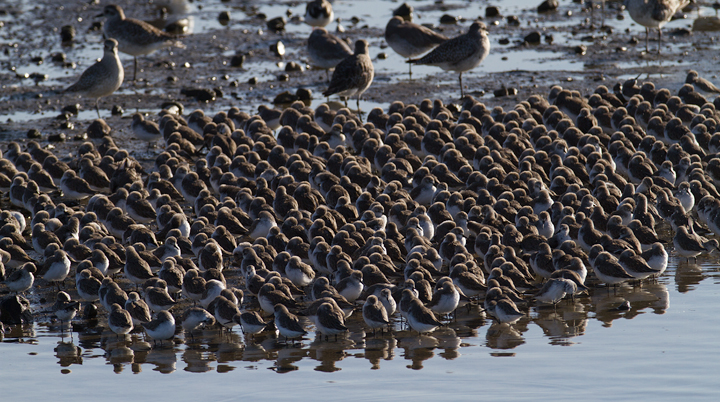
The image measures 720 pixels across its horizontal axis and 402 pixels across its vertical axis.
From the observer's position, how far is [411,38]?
934 inches

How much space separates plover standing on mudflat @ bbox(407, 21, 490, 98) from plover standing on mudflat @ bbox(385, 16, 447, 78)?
146 centimetres

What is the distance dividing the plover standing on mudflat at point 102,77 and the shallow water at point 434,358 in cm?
1026

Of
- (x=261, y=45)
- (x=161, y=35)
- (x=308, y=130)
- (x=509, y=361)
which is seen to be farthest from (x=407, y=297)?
(x=261, y=45)

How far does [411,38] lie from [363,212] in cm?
1030

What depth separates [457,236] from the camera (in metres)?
13.0

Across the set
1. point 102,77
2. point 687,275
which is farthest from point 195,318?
point 102,77

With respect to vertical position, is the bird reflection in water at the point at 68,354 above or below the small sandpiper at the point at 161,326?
below

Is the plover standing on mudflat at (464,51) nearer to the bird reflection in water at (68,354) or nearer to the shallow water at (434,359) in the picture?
the shallow water at (434,359)

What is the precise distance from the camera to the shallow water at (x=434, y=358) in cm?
965

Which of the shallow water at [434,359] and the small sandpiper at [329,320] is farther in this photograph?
the small sandpiper at [329,320]

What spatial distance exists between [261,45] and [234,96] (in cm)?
575

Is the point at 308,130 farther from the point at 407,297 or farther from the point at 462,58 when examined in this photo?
the point at 407,297

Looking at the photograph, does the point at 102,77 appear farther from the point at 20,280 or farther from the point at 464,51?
the point at 20,280

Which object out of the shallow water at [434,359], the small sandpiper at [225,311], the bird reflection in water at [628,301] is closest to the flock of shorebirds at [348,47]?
the shallow water at [434,359]
